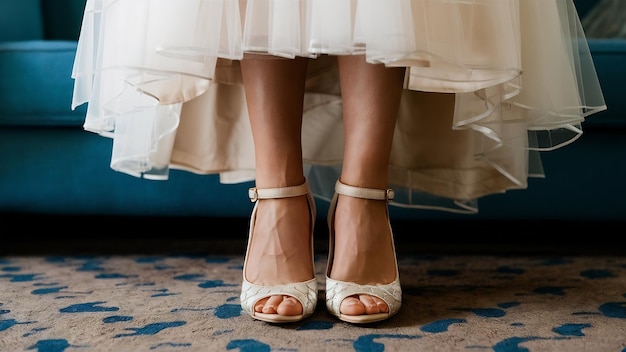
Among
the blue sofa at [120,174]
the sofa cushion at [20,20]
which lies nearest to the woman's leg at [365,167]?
the blue sofa at [120,174]

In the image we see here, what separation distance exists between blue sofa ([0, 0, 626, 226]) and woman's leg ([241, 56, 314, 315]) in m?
0.37

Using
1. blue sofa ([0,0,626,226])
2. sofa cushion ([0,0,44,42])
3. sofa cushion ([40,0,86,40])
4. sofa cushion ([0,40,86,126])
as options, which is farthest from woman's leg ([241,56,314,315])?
sofa cushion ([40,0,86,40])

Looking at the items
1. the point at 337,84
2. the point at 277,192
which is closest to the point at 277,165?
the point at 277,192

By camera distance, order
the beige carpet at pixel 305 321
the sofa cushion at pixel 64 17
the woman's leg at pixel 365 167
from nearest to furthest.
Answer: the beige carpet at pixel 305 321 < the woman's leg at pixel 365 167 < the sofa cushion at pixel 64 17

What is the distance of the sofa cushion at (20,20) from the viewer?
1.35 meters

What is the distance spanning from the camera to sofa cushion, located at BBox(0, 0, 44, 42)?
1.35 metres

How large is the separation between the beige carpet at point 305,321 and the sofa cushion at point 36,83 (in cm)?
26

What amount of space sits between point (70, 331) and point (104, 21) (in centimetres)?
37

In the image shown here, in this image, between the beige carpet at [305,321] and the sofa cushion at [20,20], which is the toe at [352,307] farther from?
the sofa cushion at [20,20]

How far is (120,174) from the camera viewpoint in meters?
1.15

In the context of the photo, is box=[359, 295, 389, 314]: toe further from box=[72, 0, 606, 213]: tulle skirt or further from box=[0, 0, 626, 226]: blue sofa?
box=[0, 0, 626, 226]: blue sofa

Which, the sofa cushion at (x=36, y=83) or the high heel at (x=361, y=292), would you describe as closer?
the high heel at (x=361, y=292)

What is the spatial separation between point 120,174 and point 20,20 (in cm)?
48

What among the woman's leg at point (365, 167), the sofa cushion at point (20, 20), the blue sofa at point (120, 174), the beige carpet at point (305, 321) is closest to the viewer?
the beige carpet at point (305, 321)
